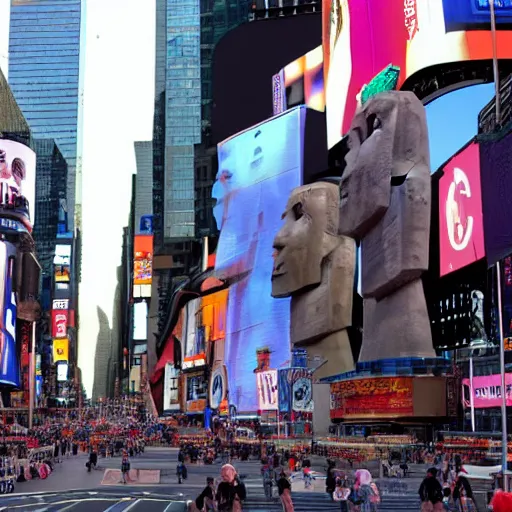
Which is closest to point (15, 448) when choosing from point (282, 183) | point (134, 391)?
point (282, 183)

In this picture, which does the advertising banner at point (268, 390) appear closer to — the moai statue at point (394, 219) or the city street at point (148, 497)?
the moai statue at point (394, 219)

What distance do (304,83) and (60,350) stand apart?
10895 cm

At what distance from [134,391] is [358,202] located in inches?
6454

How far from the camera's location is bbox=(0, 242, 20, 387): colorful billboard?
8356 cm

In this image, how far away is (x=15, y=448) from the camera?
3859 centimetres

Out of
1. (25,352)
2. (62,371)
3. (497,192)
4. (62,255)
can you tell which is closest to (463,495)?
Result: (497,192)

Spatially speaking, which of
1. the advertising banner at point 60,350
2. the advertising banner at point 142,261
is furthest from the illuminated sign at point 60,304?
the advertising banner at point 142,261

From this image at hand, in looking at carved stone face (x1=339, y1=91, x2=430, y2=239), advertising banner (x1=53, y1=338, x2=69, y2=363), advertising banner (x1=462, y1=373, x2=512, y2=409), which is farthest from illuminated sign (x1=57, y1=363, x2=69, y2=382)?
advertising banner (x1=462, y1=373, x2=512, y2=409)

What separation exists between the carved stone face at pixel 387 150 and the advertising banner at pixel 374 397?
20.4ft

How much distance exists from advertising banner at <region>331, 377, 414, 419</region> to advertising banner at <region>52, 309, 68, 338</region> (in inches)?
4991

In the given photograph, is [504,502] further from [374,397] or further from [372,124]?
[372,124]

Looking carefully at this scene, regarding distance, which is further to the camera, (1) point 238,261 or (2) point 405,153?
(1) point 238,261

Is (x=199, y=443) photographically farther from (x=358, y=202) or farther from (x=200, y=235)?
(x=200, y=235)

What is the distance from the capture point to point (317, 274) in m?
45.6
